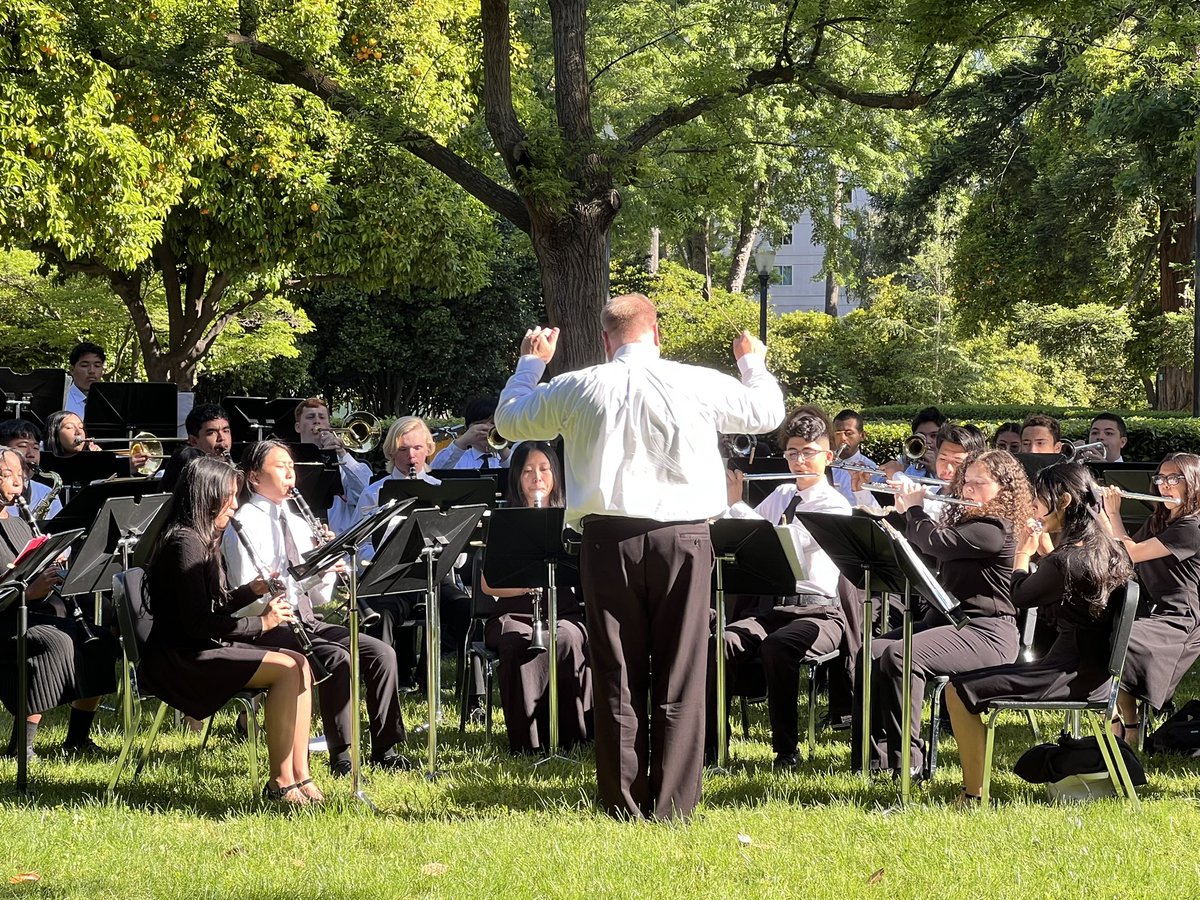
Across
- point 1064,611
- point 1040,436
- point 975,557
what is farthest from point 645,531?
point 1040,436

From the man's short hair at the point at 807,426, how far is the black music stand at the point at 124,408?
7054 mm

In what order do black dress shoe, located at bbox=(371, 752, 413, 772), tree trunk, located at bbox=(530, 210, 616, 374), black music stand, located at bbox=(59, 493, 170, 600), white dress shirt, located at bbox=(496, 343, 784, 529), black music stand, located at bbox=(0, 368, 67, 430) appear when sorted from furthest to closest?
black music stand, located at bbox=(0, 368, 67, 430) → tree trunk, located at bbox=(530, 210, 616, 374) → black dress shoe, located at bbox=(371, 752, 413, 772) → black music stand, located at bbox=(59, 493, 170, 600) → white dress shirt, located at bbox=(496, 343, 784, 529)

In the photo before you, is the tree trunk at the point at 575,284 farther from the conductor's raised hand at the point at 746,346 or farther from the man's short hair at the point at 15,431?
the conductor's raised hand at the point at 746,346

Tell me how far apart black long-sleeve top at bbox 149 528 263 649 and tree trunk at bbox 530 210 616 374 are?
7.52 metres

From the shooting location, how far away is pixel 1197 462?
24.3ft

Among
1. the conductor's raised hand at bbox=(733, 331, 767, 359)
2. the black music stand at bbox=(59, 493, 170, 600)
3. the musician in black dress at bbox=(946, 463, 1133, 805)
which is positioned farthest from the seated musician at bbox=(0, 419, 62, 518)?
the musician in black dress at bbox=(946, 463, 1133, 805)

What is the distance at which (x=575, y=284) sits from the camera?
45.1 feet

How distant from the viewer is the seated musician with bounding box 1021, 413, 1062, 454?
10.2m

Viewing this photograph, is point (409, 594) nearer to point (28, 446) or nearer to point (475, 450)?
point (475, 450)

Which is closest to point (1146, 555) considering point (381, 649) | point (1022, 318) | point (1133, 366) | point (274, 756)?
point (381, 649)

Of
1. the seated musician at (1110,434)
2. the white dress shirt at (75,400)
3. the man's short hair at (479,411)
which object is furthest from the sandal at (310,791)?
the white dress shirt at (75,400)

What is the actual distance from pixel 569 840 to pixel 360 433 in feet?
19.4

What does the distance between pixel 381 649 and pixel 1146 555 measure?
13.9 feet

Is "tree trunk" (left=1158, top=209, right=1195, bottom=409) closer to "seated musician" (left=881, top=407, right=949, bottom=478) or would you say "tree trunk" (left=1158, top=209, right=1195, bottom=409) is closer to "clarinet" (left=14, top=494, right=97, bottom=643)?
"seated musician" (left=881, top=407, right=949, bottom=478)
